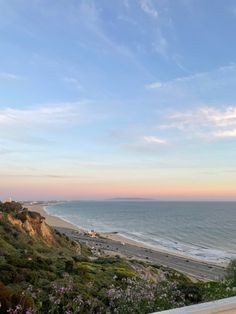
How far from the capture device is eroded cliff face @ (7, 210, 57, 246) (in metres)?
30.2

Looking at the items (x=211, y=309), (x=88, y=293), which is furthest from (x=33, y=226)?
(x=211, y=309)

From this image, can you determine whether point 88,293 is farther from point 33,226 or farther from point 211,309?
point 33,226

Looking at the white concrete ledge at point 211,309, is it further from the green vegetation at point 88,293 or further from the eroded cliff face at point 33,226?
the eroded cliff face at point 33,226

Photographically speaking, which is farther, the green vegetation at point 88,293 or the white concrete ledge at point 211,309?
the green vegetation at point 88,293

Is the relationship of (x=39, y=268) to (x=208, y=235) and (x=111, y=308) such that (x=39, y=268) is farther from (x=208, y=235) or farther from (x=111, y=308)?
(x=208, y=235)

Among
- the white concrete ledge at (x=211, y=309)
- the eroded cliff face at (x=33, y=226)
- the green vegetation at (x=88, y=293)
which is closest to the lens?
the white concrete ledge at (x=211, y=309)

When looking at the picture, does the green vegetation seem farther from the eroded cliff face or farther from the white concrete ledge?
the eroded cliff face

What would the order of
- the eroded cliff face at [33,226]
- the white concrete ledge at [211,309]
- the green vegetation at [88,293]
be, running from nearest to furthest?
the white concrete ledge at [211,309] → the green vegetation at [88,293] → the eroded cliff face at [33,226]

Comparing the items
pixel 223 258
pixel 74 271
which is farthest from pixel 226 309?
pixel 223 258

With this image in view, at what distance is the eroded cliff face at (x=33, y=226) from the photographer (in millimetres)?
30228

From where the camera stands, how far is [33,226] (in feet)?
105

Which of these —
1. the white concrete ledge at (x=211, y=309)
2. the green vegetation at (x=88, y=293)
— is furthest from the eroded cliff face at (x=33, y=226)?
the white concrete ledge at (x=211, y=309)

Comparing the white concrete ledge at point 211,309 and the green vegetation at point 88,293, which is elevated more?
the white concrete ledge at point 211,309

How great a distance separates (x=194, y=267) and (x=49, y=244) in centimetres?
1531
